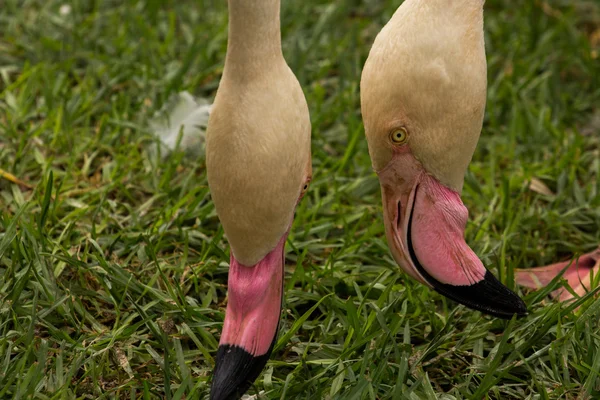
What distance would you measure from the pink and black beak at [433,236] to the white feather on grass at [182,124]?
149 cm

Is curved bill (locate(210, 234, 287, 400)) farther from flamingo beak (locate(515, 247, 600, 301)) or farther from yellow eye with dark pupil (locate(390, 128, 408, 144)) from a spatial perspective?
flamingo beak (locate(515, 247, 600, 301))

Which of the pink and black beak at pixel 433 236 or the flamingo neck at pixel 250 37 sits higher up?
the flamingo neck at pixel 250 37

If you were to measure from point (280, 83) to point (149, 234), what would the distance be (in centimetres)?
126

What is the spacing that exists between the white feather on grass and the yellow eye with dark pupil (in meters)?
1.53

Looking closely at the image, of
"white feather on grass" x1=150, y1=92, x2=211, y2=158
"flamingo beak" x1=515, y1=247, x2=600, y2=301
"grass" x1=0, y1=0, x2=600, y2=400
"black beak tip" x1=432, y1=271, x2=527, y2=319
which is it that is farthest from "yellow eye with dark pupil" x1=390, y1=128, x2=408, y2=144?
"white feather on grass" x1=150, y1=92, x2=211, y2=158

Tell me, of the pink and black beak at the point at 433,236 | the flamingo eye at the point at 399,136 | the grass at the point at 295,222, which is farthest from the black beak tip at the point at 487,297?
the flamingo eye at the point at 399,136

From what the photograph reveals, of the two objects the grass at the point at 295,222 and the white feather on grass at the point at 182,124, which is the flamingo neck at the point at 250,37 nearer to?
the grass at the point at 295,222

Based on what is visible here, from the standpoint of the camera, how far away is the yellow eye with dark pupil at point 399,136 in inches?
100

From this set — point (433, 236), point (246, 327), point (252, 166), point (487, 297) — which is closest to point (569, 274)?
point (487, 297)

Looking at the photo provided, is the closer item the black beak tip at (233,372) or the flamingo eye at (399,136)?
the black beak tip at (233,372)

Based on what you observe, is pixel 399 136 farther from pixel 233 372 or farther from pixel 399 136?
pixel 233 372

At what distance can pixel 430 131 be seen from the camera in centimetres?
252

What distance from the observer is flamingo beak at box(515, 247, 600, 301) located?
128 inches

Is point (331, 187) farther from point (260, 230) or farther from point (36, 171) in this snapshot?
point (260, 230)
